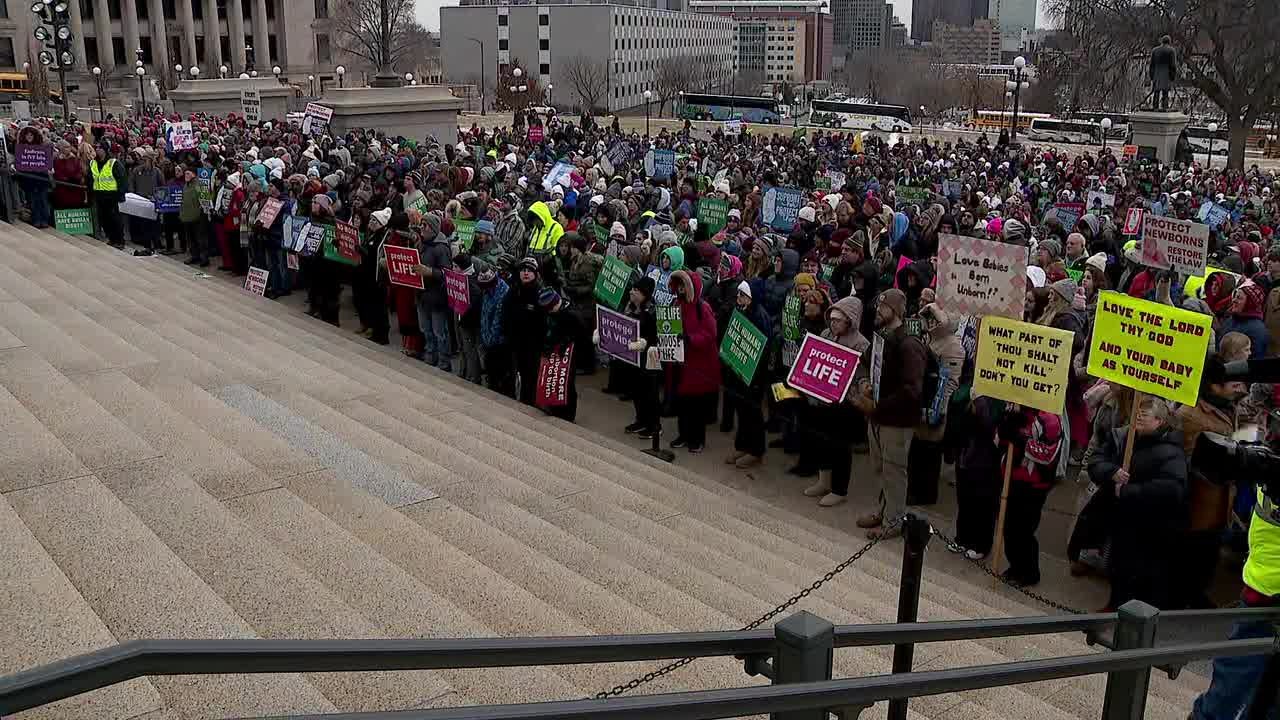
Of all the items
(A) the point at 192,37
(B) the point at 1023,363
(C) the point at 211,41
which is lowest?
(B) the point at 1023,363

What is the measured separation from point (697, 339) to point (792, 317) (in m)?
0.90

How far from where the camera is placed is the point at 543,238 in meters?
14.2

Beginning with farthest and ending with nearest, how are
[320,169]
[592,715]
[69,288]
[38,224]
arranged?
[320,169] < [38,224] < [69,288] < [592,715]

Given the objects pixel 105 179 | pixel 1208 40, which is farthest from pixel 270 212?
pixel 1208 40

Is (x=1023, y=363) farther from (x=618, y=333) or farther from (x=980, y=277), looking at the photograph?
(x=618, y=333)

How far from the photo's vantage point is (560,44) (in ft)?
434

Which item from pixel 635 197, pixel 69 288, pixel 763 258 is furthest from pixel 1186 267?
pixel 69 288

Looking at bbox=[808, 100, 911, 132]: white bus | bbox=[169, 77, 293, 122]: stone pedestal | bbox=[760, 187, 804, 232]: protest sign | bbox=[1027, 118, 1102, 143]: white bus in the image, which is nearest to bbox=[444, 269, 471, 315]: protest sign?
bbox=[760, 187, 804, 232]: protest sign

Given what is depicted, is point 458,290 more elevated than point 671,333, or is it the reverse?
point 458,290

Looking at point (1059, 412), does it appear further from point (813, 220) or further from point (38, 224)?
point (38, 224)

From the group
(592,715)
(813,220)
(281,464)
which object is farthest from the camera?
(813,220)

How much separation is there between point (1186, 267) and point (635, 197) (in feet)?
28.0

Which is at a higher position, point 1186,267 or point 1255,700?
point 1186,267

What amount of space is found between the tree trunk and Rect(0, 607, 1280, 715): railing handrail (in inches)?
1785
